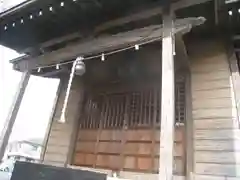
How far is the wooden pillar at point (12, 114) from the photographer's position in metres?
4.57

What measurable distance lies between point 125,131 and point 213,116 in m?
1.68

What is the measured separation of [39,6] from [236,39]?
345cm

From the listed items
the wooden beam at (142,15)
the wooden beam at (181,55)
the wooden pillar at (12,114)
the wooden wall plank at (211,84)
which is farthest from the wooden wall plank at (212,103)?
the wooden pillar at (12,114)

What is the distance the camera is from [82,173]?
3371 mm

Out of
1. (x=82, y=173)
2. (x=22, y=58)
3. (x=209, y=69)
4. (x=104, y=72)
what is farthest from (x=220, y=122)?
(x=22, y=58)

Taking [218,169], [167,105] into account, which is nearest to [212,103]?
[218,169]

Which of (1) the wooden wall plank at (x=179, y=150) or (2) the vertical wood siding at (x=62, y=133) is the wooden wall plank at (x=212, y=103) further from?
(2) the vertical wood siding at (x=62, y=133)

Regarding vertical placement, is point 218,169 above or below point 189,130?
below

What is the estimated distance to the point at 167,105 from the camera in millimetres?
3160

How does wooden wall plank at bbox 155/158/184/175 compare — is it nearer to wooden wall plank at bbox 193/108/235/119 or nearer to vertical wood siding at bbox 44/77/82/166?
wooden wall plank at bbox 193/108/235/119

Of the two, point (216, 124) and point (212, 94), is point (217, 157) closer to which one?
point (216, 124)

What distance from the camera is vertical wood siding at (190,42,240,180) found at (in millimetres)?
3908

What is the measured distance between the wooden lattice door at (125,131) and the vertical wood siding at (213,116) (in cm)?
30

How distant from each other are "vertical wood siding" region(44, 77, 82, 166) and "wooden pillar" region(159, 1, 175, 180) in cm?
301
